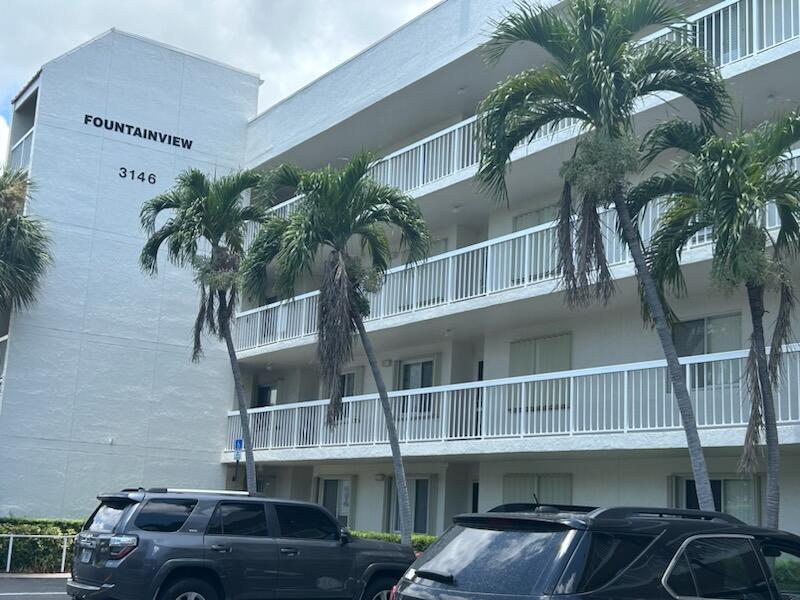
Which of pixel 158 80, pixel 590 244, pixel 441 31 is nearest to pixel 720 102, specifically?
pixel 590 244

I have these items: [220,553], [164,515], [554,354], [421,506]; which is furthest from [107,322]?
[220,553]

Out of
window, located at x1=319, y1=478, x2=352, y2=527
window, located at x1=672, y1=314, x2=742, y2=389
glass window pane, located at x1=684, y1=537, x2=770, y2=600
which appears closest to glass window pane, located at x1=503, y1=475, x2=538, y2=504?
window, located at x1=672, y1=314, x2=742, y2=389

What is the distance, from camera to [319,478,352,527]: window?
2608cm

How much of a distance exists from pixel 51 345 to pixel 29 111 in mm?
7466

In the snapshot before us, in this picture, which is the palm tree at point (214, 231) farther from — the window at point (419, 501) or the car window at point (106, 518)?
the car window at point (106, 518)

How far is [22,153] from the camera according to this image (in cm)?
2719

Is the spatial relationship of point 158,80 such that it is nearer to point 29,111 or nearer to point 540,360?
point 29,111

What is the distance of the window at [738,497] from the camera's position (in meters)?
16.2

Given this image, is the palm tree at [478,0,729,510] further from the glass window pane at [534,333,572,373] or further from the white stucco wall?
the white stucco wall

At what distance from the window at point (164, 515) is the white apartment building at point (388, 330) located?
734 cm

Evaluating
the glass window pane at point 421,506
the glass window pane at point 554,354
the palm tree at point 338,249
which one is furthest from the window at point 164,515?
the glass window pane at point 421,506

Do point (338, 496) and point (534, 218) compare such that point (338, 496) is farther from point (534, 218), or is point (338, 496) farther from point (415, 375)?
point (534, 218)

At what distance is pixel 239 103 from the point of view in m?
29.6

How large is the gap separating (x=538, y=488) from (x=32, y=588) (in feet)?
31.5
